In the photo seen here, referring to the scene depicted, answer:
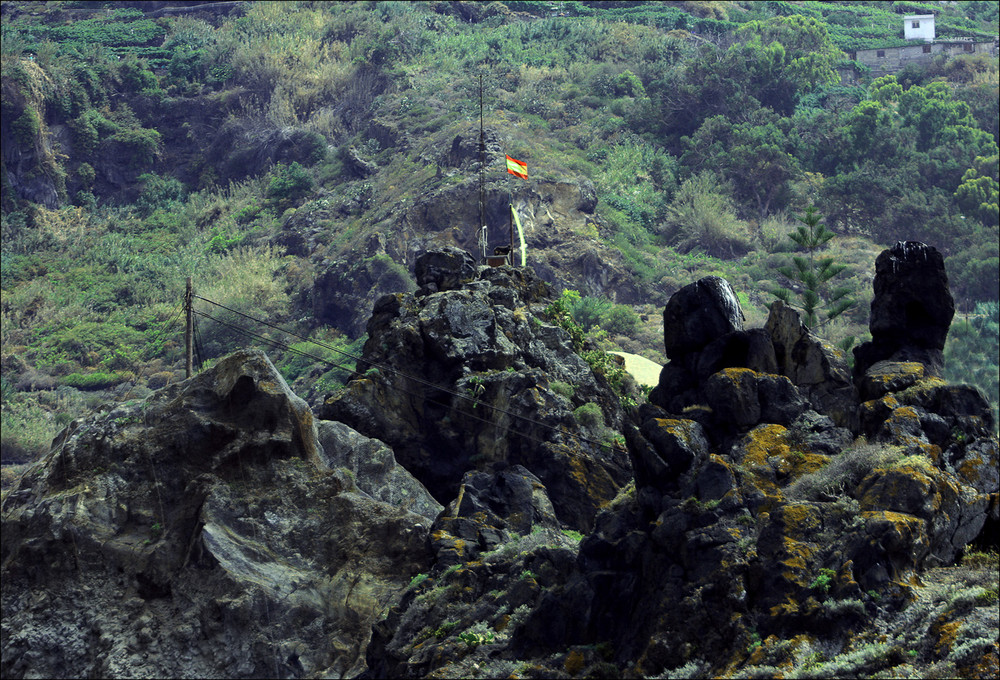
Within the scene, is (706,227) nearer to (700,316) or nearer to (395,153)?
(395,153)

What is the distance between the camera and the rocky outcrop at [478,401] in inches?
1914

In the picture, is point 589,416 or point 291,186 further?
point 291,186

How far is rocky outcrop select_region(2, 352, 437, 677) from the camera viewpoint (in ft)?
130

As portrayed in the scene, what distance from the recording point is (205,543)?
134 ft

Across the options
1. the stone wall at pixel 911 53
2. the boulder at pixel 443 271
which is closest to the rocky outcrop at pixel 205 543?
the boulder at pixel 443 271

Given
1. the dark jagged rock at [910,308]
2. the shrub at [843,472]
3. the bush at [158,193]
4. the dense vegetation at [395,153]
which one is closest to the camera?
the shrub at [843,472]

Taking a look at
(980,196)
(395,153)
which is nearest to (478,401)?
(395,153)

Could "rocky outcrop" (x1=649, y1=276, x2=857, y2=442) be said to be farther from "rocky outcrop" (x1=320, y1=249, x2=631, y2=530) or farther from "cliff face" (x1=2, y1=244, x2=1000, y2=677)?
"rocky outcrop" (x1=320, y1=249, x2=631, y2=530)

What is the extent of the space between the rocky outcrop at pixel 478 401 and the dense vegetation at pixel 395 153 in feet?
168

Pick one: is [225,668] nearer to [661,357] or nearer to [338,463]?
[338,463]

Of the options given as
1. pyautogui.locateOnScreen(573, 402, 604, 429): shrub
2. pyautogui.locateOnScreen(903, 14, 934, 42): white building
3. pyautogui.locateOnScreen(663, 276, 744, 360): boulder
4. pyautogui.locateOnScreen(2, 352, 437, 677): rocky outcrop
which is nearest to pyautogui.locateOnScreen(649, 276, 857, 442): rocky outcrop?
pyautogui.locateOnScreen(663, 276, 744, 360): boulder

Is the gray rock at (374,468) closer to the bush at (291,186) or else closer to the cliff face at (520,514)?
the cliff face at (520,514)

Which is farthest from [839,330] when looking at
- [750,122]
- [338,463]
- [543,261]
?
[338,463]

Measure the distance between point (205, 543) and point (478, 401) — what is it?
1180 cm
